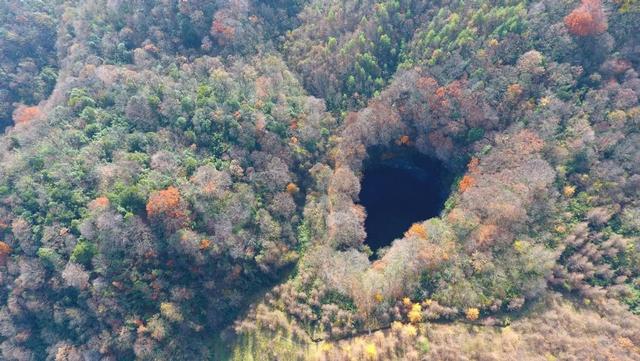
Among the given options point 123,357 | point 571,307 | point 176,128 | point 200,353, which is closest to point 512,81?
point 571,307

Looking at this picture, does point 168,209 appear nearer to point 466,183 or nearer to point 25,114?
point 25,114

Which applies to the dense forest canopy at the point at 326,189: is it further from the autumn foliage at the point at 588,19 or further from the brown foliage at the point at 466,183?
the autumn foliage at the point at 588,19

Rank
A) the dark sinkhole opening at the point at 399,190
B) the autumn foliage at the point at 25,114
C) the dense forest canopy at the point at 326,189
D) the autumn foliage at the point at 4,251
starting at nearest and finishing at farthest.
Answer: the dense forest canopy at the point at 326,189 → the autumn foliage at the point at 4,251 → the autumn foliage at the point at 25,114 → the dark sinkhole opening at the point at 399,190

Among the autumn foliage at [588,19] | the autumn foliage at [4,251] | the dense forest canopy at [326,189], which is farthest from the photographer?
the autumn foliage at [588,19]

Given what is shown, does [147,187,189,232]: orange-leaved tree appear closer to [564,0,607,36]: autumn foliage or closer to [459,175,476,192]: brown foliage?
[459,175,476,192]: brown foliage

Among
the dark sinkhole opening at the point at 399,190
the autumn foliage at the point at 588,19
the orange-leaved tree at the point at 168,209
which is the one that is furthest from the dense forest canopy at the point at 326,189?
the dark sinkhole opening at the point at 399,190

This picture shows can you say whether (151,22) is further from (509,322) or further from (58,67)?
(509,322)
